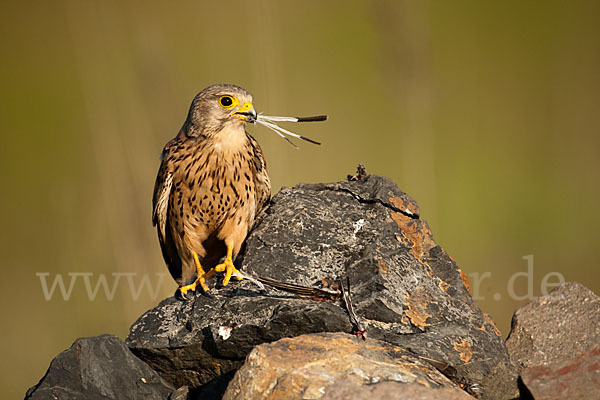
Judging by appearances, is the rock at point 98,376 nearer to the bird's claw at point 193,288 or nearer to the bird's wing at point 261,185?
the bird's claw at point 193,288

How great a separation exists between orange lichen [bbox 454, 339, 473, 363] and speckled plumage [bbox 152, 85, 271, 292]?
49.3 inches

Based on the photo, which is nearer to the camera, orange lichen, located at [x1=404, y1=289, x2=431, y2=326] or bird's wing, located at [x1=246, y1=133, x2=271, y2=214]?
orange lichen, located at [x1=404, y1=289, x2=431, y2=326]

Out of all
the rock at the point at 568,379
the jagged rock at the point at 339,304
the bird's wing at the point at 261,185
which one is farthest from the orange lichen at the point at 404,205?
the rock at the point at 568,379

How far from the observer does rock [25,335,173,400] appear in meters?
2.11

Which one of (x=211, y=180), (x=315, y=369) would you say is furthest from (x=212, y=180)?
(x=315, y=369)

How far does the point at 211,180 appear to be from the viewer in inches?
124

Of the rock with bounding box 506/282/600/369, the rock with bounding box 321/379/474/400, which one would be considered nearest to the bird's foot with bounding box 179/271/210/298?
the rock with bounding box 321/379/474/400

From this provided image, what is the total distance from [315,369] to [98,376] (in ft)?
2.58

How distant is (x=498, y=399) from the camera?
88.6 inches

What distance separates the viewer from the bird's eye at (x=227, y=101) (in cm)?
299

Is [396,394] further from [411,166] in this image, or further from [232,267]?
[411,166]

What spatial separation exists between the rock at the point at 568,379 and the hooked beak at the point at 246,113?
5.31 ft

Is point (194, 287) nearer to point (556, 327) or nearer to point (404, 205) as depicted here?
point (404, 205)

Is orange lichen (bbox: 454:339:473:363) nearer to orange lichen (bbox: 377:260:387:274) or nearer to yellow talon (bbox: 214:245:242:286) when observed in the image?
orange lichen (bbox: 377:260:387:274)
